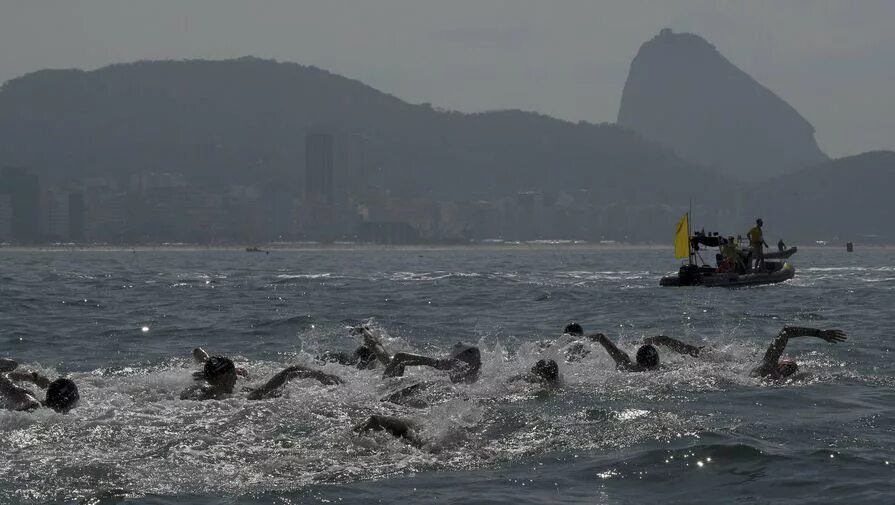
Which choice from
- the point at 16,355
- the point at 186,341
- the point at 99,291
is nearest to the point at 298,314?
the point at 186,341

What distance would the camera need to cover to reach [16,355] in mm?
28109

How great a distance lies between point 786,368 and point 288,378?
29.0 ft

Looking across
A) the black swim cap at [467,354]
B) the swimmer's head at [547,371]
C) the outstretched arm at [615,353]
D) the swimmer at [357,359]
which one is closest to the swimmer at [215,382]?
the swimmer at [357,359]

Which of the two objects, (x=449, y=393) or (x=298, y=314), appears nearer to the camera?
(x=449, y=393)

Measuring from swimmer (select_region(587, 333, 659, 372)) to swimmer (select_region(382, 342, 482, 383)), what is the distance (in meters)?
2.65

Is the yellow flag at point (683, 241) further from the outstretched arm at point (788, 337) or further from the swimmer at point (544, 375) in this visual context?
the swimmer at point (544, 375)

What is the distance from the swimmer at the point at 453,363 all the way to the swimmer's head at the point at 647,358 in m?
3.11

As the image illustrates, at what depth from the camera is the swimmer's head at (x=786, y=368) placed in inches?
868

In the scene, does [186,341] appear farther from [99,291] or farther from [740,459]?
[99,291]

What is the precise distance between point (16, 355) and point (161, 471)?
590 inches

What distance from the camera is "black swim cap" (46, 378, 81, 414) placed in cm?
1770

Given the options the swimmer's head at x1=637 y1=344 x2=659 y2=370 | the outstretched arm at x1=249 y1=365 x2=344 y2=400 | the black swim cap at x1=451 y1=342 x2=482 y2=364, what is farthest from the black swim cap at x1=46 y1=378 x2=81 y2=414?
the swimmer's head at x1=637 y1=344 x2=659 y2=370

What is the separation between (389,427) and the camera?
52.9 feet

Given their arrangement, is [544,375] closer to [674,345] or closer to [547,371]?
[547,371]
